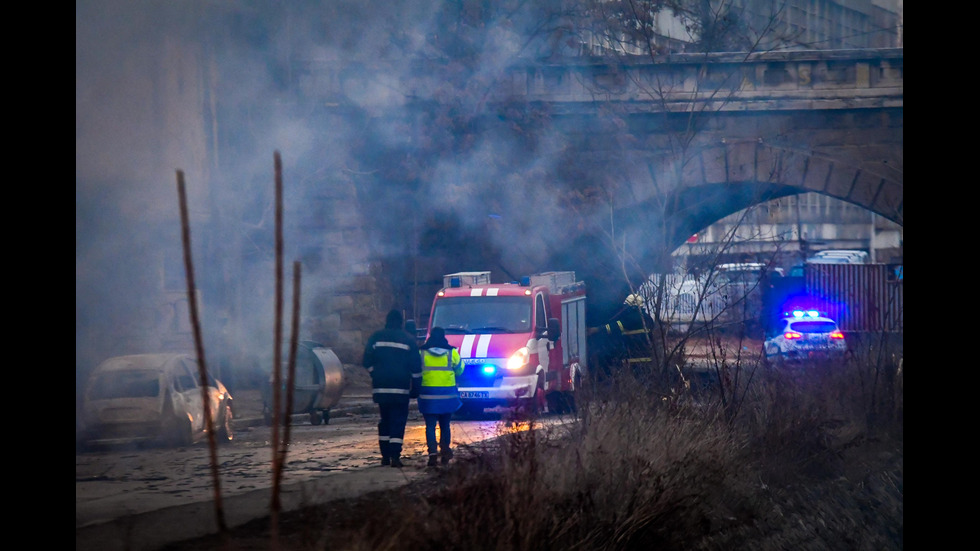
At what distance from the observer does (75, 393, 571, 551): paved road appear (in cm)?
639

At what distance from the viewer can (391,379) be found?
9.11 metres

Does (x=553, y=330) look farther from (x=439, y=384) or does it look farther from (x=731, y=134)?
(x=731, y=134)

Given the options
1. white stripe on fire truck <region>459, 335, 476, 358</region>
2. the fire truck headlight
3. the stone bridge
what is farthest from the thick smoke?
the fire truck headlight

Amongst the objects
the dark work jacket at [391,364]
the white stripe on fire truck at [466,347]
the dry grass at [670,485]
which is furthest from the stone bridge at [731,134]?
the dark work jacket at [391,364]

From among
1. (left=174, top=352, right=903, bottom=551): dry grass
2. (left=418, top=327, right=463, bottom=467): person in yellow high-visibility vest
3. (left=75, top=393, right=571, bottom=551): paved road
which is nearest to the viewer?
(left=174, top=352, right=903, bottom=551): dry grass

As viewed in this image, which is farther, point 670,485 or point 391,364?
point 391,364

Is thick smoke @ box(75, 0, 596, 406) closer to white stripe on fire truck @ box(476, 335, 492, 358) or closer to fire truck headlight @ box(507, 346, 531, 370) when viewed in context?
white stripe on fire truck @ box(476, 335, 492, 358)

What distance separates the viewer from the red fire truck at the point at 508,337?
14078 mm

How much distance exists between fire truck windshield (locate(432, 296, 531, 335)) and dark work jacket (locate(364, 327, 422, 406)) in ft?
17.8

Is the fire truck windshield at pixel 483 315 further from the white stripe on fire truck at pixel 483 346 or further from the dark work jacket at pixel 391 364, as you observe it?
Result: the dark work jacket at pixel 391 364

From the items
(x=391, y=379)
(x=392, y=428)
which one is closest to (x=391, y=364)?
(x=391, y=379)

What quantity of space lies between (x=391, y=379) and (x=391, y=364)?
139mm
